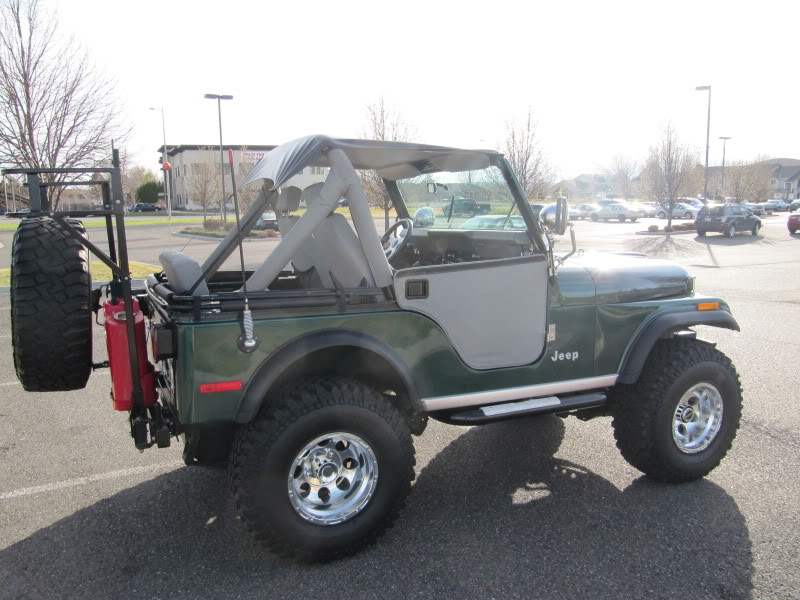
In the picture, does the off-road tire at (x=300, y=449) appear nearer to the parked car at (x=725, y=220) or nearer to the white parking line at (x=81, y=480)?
the white parking line at (x=81, y=480)

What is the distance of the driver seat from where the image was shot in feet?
10.9

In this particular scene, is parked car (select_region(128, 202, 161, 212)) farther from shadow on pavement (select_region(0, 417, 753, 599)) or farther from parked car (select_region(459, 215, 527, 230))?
parked car (select_region(459, 215, 527, 230))

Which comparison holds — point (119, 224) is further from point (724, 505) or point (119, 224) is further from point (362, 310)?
point (724, 505)

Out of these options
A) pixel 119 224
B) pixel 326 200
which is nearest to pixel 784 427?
pixel 326 200

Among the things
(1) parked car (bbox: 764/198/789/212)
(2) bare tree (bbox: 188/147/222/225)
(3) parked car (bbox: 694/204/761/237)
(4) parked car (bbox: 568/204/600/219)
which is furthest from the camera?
(1) parked car (bbox: 764/198/789/212)

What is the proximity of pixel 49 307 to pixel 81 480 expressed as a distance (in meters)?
1.41

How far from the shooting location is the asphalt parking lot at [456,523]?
9.16 feet

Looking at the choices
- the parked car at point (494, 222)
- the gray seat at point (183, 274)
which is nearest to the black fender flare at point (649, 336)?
the parked car at point (494, 222)

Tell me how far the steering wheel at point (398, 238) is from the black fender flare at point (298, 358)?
1275mm

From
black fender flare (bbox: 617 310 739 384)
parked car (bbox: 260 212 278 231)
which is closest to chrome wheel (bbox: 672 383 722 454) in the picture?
black fender flare (bbox: 617 310 739 384)

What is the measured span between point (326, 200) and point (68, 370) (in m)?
1.54

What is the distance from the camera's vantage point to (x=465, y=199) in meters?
4.01

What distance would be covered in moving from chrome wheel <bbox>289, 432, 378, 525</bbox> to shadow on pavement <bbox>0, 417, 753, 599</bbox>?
25cm

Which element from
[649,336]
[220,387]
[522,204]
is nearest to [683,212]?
[649,336]
